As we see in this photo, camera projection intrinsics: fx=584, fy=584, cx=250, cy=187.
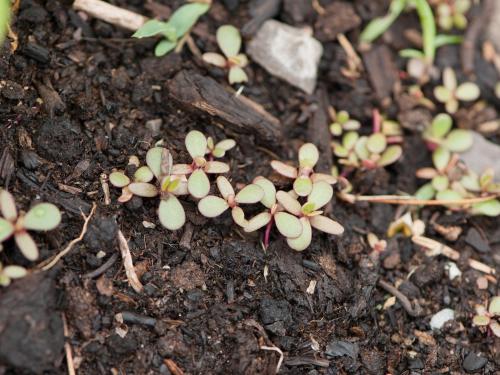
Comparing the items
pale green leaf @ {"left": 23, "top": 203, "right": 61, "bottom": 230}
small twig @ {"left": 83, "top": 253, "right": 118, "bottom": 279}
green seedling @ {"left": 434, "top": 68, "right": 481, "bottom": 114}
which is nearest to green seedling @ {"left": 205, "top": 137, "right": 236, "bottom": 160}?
small twig @ {"left": 83, "top": 253, "right": 118, "bottom": 279}

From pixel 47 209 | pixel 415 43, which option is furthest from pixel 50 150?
pixel 415 43

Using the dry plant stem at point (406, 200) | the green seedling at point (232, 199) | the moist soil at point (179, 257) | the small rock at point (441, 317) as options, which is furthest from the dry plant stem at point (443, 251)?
the green seedling at point (232, 199)

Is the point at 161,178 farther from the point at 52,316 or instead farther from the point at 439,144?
the point at 439,144

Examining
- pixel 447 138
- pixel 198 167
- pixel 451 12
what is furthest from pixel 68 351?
pixel 451 12

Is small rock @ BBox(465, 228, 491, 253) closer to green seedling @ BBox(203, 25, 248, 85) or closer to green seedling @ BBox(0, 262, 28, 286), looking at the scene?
green seedling @ BBox(203, 25, 248, 85)

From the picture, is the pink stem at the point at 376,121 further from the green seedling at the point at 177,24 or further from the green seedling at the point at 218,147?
the green seedling at the point at 177,24
